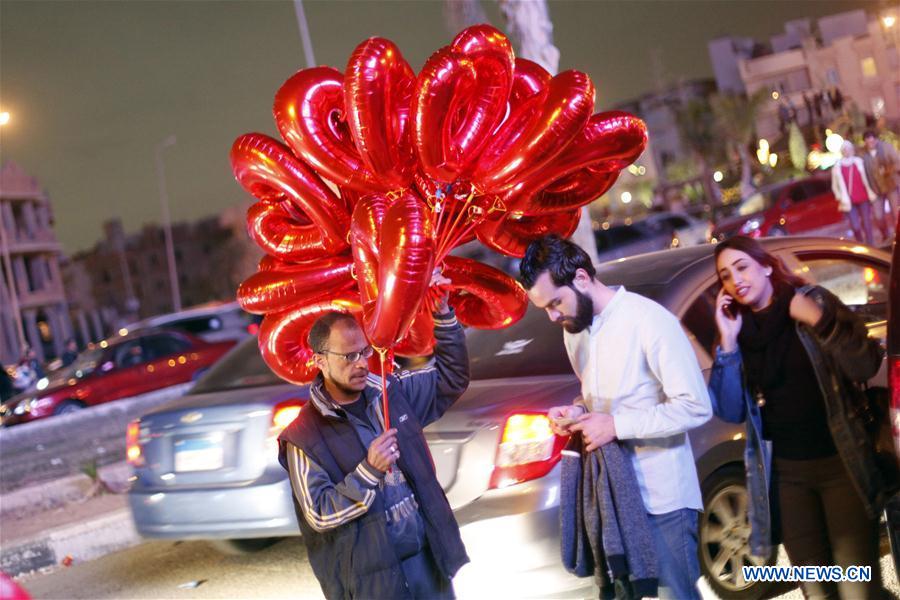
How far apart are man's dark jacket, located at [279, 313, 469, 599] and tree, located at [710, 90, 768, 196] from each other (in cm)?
6480

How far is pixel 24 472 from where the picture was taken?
1011 centimetres

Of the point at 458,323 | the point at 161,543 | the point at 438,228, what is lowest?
the point at 161,543

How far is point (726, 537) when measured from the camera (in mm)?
4801

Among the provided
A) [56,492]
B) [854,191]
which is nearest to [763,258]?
[56,492]

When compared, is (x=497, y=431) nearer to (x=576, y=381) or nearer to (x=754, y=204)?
(x=576, y=381)

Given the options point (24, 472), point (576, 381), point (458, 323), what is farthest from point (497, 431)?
point (24, 472)

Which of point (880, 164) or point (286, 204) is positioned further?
point (880, 164)

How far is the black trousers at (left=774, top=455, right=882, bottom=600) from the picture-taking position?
3.81 meters

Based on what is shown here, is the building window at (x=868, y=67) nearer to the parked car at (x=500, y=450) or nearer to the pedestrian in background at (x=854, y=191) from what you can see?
the pedestrian in background at (x=854, y=191)

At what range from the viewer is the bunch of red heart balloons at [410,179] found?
3.26 metres

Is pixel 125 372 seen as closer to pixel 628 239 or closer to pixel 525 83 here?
pixel 628 239

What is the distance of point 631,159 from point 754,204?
2114 cm

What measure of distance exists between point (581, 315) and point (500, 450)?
109 cm

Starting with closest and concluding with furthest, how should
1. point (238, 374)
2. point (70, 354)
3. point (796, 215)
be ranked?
point (238, 374), point (796, 215), point (70, 354)
